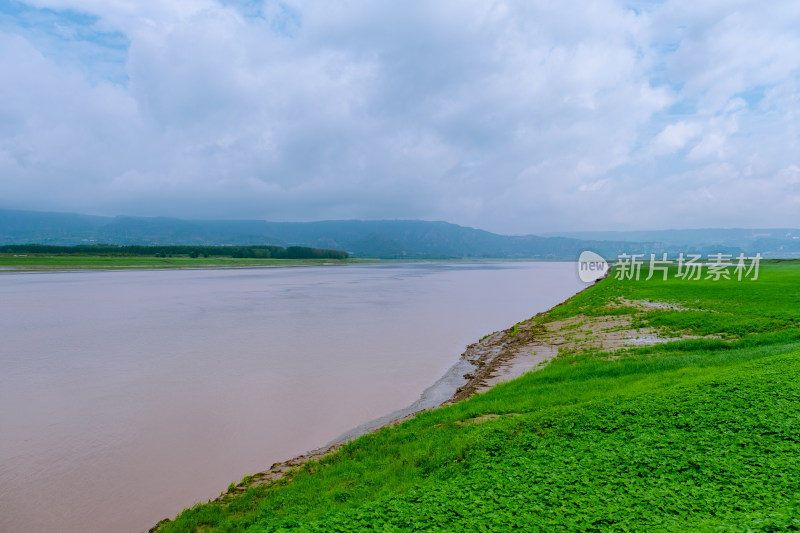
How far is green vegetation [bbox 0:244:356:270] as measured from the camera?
98688mm

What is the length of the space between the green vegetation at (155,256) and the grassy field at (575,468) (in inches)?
4048

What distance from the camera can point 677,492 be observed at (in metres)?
4.45

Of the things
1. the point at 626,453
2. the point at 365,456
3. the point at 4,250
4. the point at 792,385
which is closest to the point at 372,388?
the point at 365,456

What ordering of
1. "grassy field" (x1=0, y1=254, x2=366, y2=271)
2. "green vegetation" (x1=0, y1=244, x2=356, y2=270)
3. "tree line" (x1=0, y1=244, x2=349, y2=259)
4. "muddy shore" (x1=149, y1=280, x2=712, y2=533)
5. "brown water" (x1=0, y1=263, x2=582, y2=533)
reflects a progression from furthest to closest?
"tree line" (x1=0, y1=244, x2=349, y2=259) → "green vegetation" (x1=0, y1=244, x2=356, y2=270) → "grassy field" (x1=0, y1=254, x2=366, y2=271) → "muddy shore" (x1=149, y1=280, x2=712, y2=533) → "brown water" (x1=0, y1=263, x2=582, y2=533)

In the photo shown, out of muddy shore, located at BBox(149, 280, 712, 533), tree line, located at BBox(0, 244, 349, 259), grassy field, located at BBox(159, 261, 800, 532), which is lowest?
muddy shore, located at BBox(149, 280, 712, 533)

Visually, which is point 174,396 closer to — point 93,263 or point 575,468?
point 575,468

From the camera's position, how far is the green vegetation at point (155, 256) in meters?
98.7

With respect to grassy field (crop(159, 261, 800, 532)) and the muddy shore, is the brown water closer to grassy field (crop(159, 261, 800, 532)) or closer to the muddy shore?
the muddy shore

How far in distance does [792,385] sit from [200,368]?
14872mm

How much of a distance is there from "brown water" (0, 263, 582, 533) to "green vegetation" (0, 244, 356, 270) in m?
82.5

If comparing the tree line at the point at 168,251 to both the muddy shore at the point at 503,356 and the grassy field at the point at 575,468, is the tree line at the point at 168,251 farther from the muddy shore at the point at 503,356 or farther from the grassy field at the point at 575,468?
the grassy field at the point at 575,468

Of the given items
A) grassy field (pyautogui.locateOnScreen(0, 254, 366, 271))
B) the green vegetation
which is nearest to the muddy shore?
grassy field (pyautogui.locateOnScreen(0, 254, 366, 271))

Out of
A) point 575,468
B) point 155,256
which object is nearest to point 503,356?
point 575,468

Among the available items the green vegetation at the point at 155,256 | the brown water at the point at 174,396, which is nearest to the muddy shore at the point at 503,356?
the brown water at the point at 174,396
